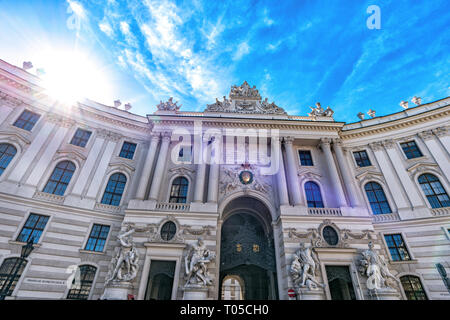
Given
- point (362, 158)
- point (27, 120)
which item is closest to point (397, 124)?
point (362, 158)

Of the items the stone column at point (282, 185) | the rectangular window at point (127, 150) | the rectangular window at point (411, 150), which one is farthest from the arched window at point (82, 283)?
the rectangular window at point (411, 150)

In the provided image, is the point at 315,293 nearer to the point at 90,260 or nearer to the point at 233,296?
the point at 90,260

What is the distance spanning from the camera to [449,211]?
1706 cm

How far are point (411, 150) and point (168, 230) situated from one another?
24.5 m

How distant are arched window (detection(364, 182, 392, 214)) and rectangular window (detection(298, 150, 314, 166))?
5792 millimetres

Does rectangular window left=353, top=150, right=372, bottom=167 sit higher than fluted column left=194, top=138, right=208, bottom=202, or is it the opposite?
rectangular window left=353, top=150, right=372, bottom=167

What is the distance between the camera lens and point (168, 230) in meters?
16.5

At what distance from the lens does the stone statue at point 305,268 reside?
13820 mm

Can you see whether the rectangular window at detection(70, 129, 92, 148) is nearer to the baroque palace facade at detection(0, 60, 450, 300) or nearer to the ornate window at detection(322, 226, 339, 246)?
the baroque palace facade at detection(0, 60, 450, 300)

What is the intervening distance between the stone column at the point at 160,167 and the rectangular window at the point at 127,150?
3.59 m

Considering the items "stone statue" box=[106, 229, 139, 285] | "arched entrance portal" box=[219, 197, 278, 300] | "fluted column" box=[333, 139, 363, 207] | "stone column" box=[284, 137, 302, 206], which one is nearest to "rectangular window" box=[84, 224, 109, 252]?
"stone statue" box=[106, 229, 139, 285]

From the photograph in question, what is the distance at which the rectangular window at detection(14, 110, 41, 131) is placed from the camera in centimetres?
1858

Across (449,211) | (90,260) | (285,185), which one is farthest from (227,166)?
(449,211)

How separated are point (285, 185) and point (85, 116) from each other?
69.3ft
